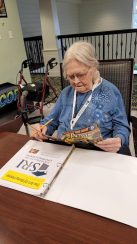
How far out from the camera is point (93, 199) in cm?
66

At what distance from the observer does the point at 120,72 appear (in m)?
1.39

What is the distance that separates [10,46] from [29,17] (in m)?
3.49

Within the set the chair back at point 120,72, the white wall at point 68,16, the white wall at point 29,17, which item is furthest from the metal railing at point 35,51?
the chair back at point 120,72

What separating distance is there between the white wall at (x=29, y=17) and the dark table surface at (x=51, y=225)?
6453 mm

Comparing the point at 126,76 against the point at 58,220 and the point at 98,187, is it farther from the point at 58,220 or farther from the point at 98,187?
the point at 58,220

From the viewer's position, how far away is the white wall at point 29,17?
6.11 metres

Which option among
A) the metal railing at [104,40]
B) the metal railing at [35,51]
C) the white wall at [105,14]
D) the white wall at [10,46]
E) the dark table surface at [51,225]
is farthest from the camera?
the white wall at [105,14]

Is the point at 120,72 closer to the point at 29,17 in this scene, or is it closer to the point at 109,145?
the point at 109,145

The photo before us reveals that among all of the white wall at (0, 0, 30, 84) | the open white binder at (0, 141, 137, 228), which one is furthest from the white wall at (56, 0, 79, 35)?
the open white binder at (0, 141, 137, 228)

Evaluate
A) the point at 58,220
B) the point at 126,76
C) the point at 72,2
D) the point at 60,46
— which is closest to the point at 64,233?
the point at 58,220

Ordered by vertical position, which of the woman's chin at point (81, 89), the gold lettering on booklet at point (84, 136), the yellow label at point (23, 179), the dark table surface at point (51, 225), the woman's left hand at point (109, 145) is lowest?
the dark table surface at point (51, 225)

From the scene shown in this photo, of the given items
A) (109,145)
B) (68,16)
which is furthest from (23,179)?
(68,16)

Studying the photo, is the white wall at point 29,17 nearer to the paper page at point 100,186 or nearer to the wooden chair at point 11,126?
the wooden chair at point 11,126

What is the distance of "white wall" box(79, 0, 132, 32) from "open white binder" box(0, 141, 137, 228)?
26.6ft
